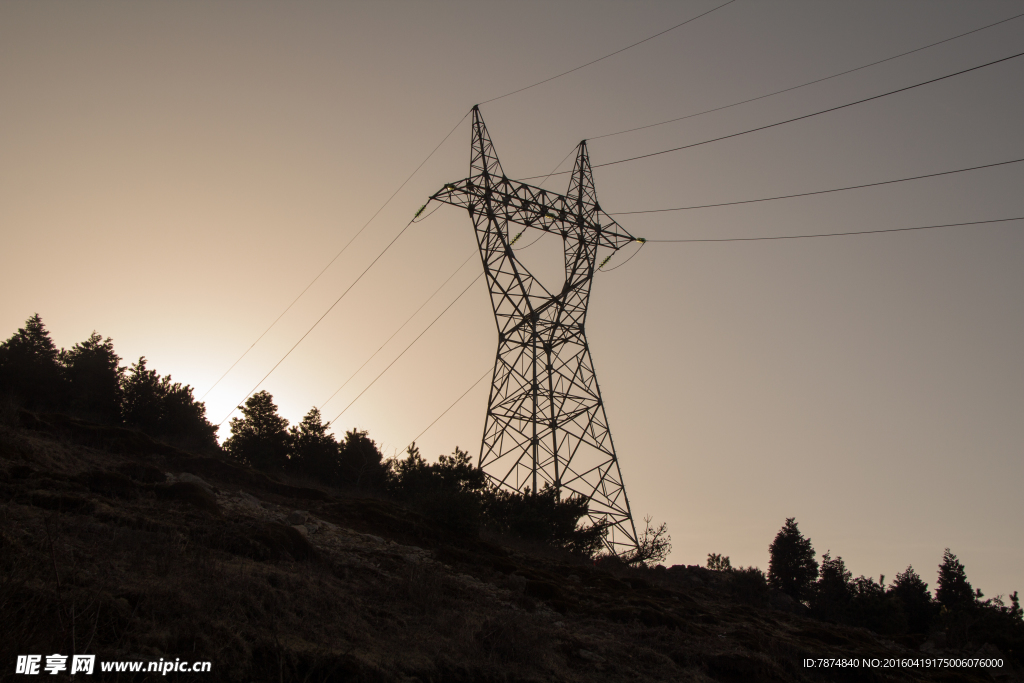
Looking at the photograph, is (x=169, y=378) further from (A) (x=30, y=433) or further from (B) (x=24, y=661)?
(B) (x=24, y=661)

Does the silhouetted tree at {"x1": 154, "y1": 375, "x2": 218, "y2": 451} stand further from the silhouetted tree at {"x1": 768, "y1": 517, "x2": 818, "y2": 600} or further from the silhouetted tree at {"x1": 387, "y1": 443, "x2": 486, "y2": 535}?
the silhouetted tree at {"x1": 768, "y1": 517, "x2": 818, "y2": 600}

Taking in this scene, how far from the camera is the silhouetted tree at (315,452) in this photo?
29.4 metres

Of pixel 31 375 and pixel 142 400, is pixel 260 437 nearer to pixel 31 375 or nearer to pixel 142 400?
Answer: pixel 142 400

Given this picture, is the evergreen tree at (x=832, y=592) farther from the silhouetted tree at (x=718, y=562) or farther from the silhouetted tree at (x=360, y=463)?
the silhouetted tree at (x=360, y=463)

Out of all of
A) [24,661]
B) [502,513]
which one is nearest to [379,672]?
[24,661]

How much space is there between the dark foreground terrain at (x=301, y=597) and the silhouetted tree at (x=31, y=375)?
25.6 feet

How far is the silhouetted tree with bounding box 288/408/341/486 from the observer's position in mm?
29422

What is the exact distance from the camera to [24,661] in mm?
6281

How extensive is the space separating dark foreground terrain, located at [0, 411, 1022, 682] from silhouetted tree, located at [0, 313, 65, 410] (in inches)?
307

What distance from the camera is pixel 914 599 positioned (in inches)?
1286

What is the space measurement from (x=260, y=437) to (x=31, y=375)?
30.6 ft

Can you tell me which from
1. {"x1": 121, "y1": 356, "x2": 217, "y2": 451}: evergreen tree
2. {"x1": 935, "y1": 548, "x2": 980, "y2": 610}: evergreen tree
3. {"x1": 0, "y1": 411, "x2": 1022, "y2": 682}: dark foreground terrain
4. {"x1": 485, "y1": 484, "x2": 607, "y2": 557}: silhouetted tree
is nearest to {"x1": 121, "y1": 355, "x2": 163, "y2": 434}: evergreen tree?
{"x1": 121, "y1": 356, "x2": 217, "y2": 451}: evergreen tree

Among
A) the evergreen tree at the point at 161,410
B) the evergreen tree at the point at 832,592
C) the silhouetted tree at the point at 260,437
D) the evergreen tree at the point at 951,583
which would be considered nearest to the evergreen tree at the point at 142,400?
the evergreen tree at the point at 161,410

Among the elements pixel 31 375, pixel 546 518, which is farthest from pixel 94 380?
pixel 546 518
